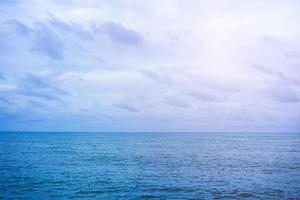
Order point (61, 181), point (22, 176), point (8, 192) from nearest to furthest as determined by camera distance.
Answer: point (8, 192) < point (61, 181) < point (22, 176)

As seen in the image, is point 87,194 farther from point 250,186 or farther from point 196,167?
point 196,167

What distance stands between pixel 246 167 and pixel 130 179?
79.2 feet

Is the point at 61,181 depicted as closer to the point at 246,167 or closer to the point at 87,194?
the point at 87,194

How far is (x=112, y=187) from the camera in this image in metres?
40.3

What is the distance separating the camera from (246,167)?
58625 mm

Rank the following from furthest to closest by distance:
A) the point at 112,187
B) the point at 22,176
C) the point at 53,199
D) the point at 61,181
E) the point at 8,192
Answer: the point at 22,176 → the point at 61,181 → the point at 112,187 → the point at 8,192 → the point at 53,199

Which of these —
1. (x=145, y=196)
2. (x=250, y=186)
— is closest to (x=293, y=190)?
(x=250, y=186)

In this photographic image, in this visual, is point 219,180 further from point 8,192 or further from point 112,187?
point 8,192

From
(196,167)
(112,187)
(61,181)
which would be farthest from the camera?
(196,167)

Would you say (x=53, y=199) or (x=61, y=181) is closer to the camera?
(x=53, y=199)

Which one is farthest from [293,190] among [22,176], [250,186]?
[22,176]

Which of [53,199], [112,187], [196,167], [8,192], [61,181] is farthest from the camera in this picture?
[196,167]

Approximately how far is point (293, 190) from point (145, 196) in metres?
17.8

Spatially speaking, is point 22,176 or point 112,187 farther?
point 22,176
